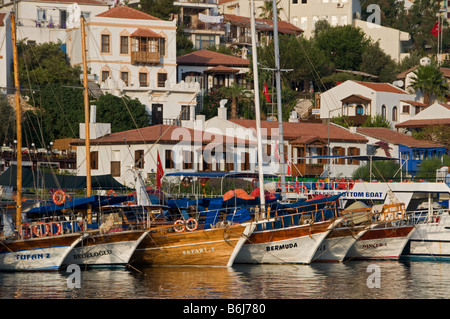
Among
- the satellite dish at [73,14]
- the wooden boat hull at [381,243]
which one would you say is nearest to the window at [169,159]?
the wooden boat hull at [381,243]

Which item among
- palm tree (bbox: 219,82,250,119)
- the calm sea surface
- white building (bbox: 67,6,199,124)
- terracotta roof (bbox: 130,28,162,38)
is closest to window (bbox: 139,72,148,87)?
white building (bbox: 67,6,199,124)

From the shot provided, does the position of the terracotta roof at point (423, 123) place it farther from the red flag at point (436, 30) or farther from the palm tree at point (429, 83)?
the red flag at point (436, 30)

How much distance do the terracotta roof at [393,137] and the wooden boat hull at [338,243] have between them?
28.4m

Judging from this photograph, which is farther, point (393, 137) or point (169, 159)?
point (393, 137)

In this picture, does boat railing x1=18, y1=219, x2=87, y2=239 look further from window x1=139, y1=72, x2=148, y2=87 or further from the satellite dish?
the satellite dish

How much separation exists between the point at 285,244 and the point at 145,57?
1768 inches

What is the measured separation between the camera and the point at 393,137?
233ft

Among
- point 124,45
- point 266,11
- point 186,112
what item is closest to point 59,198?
point 186,112

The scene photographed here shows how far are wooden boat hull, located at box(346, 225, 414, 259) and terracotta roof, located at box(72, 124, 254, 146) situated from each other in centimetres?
1987

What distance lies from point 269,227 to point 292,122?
34.2 meters

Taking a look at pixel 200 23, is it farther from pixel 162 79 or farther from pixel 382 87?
pixel 382 87

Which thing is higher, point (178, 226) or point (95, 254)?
point (178, 226)
